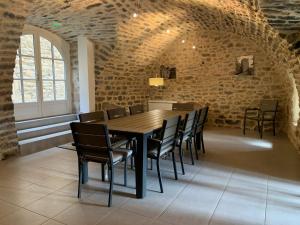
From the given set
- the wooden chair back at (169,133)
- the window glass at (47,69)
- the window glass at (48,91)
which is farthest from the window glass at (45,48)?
the wooden chair back at (169,133)

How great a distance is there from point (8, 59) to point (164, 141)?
2816mm

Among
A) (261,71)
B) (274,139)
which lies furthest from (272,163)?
(261,71)

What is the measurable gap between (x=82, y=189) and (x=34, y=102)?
3063 mm

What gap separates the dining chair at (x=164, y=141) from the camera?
2.72 metres

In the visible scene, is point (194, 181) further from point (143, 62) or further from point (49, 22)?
point (143, 62)

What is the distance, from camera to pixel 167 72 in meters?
7.57

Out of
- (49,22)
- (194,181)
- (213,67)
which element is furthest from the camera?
(213,67)

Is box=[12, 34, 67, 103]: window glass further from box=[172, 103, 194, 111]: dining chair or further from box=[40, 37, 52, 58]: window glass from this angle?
box=[172, 103, 194, 111]: dining chair

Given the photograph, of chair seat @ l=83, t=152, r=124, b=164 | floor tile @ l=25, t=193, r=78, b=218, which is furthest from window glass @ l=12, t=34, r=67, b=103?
chair seat @ l=83, t=152, r=124, b=164

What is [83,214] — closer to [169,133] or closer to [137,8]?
[169,133]

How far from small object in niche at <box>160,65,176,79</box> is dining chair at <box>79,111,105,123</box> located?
4.41 m

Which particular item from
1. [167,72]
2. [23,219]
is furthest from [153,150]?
[167,72]

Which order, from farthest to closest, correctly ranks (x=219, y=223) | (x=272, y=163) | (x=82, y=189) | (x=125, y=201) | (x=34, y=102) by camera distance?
(x=34, y=102) → (x=272, y=163) → (x=82, y=189) → (x=125, y=201) → (x=219, y=223)

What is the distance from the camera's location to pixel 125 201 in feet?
8.27
